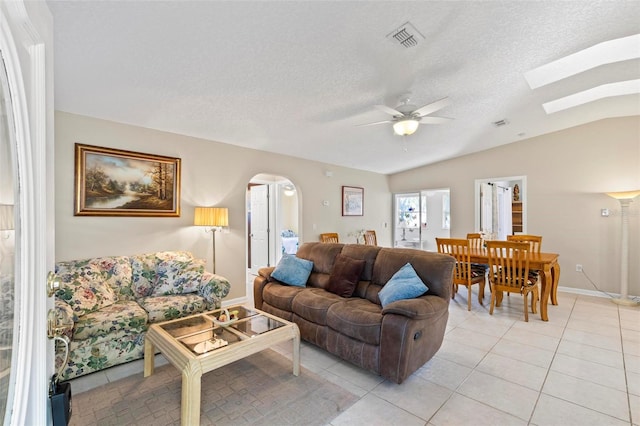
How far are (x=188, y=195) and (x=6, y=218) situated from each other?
3451 mm

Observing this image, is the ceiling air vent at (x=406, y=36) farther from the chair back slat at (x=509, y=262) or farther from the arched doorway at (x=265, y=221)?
the arched doorway at (x=265, y=221)

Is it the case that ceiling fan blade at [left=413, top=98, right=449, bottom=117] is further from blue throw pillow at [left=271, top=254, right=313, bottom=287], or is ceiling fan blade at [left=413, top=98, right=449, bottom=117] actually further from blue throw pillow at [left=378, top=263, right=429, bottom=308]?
blue throw pillow at [left=271, top=254, right=313, bottom=287]

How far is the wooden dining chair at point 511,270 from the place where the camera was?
3.68m

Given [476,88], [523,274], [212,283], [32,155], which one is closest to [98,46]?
[32,155]

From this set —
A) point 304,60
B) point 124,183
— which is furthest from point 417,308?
point 124,183

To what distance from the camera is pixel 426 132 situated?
4793 millimetres

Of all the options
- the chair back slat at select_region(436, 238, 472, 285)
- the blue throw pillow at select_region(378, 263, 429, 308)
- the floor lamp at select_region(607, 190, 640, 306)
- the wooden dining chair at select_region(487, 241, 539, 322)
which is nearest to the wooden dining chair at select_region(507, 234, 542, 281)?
the wooden dining chair at select_region(487, 241, 539, 322)

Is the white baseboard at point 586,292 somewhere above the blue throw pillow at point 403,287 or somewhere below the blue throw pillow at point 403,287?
below

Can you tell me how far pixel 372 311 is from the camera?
259cm

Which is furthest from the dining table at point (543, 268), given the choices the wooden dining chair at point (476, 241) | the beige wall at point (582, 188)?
the beige wall at point (582, 188)

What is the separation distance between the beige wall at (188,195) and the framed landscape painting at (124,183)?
74mm

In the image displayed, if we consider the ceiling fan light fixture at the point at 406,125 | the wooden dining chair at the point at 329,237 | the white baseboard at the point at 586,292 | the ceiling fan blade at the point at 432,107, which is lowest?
the white baseboard at the point at 586,292

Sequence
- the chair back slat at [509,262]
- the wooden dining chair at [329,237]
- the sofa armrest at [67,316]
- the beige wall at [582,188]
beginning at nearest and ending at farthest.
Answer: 1. the sofa armrest at [67,316]
2. the chair back slat at [509,262]
3. the beige wall at [582,188]
4. the wooden dining chair at [329,237]

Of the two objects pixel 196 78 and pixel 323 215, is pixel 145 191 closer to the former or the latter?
pixel 196 78
